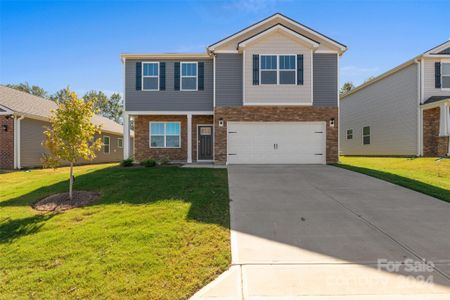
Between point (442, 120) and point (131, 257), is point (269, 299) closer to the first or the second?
point (131, 257)

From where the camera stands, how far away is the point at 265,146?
15094mm

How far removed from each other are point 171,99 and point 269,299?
45.5 ft

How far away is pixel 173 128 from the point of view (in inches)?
681

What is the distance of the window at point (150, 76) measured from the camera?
16203mm

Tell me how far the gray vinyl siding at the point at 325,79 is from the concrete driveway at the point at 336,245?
721 centimetres

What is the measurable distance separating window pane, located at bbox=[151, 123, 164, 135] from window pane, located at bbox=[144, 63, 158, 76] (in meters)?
2.97

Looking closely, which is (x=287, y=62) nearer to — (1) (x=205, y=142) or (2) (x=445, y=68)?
(1) (x=205, y=142)

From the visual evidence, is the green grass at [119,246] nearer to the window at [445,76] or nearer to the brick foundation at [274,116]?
the brick foundation at [274,116]

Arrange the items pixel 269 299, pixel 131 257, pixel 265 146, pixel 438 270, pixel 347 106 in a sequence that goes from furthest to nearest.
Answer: pixel 347 106 → pixel 265 146 → pixel 131 257 → pixel 438 270 → pixel 269 299

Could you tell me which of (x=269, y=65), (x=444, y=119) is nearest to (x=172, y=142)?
(x=269, y=65)

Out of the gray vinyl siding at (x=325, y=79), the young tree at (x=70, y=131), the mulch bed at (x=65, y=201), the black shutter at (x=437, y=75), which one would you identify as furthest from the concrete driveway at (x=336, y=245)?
the black shutter at (x=437, y=75)

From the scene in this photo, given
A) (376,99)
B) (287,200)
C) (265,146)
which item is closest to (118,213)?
(287,200)

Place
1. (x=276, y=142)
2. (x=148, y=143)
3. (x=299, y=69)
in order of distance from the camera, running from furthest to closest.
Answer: (x=148, y=143) < (x=276, y=142) < (x=299, y=69)

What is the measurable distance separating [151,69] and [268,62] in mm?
6517
